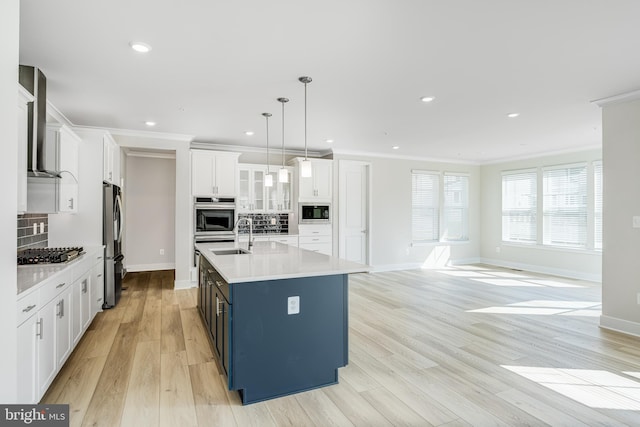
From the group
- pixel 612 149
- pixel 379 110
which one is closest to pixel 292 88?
pixel 379 110

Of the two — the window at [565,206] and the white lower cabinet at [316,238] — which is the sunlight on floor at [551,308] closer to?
the window at [565,206]

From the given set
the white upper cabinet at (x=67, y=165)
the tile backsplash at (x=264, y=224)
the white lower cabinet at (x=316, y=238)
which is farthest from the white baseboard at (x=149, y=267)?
the white upper cabinet at (x=67, y=165)

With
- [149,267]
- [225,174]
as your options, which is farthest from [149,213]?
[225,174]

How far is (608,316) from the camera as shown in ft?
12.7

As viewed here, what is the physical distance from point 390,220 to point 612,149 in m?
4.24

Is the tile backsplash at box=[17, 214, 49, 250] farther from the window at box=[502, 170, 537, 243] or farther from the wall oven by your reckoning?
the window at box=[502, 170, 537, 243]

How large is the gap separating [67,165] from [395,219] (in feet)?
19.6

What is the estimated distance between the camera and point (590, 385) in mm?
2609

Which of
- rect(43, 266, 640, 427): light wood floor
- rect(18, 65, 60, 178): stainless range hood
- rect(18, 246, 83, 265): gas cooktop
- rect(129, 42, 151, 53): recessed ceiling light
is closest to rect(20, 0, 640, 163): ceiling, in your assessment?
rect(129, 42, 151, 53): recessed ceiling light

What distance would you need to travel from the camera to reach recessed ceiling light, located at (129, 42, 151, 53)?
8.63ft

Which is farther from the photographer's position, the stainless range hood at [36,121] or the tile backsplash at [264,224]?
the tile backsplash at [264,224]

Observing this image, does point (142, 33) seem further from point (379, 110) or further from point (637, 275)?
point (637, 275)

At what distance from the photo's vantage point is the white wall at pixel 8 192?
1080mm

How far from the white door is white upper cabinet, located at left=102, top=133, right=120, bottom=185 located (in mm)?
3967
